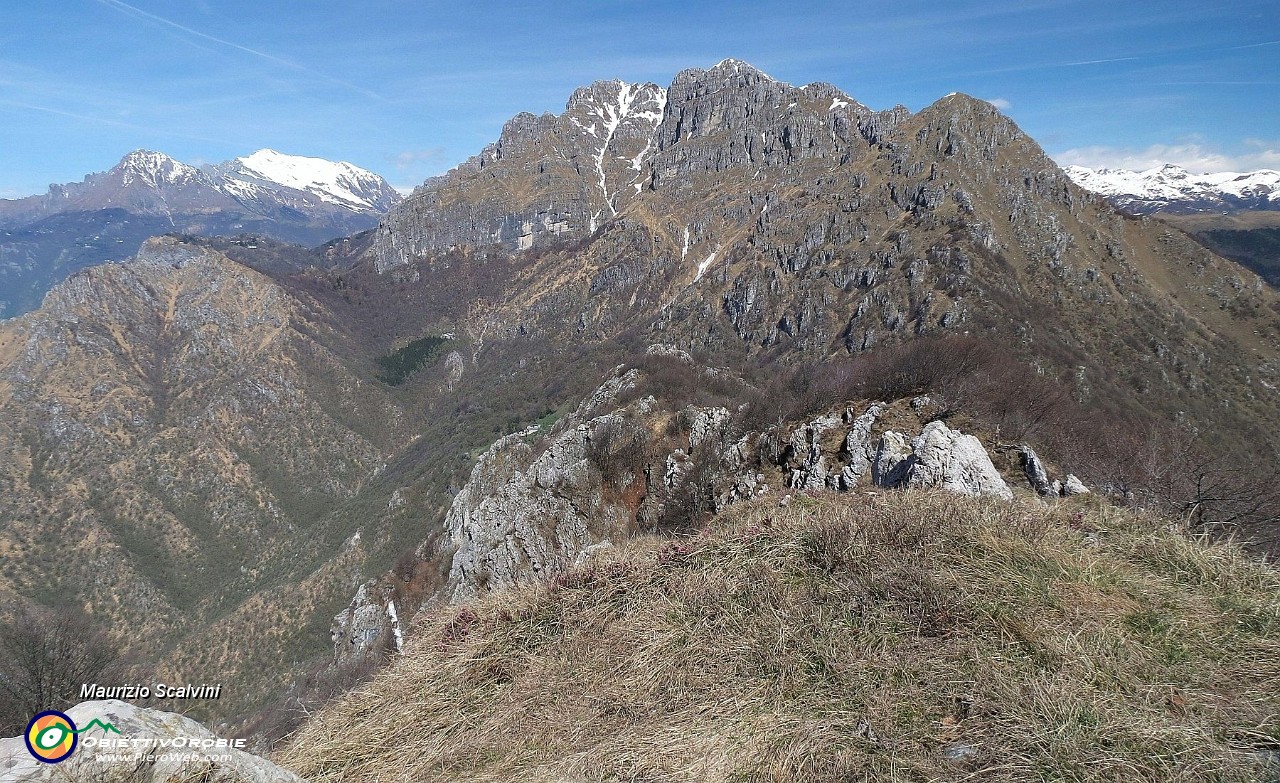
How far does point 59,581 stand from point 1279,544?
159268 millimetres

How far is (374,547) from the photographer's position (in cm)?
9169

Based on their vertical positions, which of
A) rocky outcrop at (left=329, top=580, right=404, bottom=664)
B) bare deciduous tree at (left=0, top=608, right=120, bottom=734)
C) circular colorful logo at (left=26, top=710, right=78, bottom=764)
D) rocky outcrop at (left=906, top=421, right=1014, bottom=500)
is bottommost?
rocky outcrop at (left=329, top=580, right=404, bottom=664)

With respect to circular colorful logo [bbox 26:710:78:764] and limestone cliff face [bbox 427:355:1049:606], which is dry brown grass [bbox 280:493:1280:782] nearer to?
circular colorful logo [bbox 26:710:78:764]

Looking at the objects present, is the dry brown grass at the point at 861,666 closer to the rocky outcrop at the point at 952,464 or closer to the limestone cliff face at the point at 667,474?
the limestone cliff face at the point at 667,474

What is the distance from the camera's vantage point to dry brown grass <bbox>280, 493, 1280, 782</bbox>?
396 cm

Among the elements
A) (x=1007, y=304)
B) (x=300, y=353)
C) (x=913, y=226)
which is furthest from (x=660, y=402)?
(x=300, y=353)

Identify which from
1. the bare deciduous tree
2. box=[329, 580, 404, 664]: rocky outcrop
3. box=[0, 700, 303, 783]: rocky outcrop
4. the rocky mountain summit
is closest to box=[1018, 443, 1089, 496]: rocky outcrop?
the rocky mountain summit

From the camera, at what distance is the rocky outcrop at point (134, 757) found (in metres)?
3.99

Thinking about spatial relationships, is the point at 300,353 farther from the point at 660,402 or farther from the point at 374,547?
the point at 660,402

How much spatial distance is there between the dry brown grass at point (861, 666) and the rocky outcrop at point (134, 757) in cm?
99

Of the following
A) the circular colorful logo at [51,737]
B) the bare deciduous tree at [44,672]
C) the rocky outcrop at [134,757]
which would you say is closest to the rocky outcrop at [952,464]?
the rocky outcrop at [134,757]

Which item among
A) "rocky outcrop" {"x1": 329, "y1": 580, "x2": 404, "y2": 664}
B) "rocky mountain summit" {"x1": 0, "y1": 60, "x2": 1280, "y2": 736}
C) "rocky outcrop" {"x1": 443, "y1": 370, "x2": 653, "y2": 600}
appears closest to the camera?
"rocky mountain summit" {"x1": 0, "y1": 60, "x2": 1280, "y2": 736}

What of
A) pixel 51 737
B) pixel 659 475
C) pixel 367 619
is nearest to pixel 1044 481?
pixel 51 737

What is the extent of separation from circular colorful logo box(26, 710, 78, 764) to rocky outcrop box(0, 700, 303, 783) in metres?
0.05
